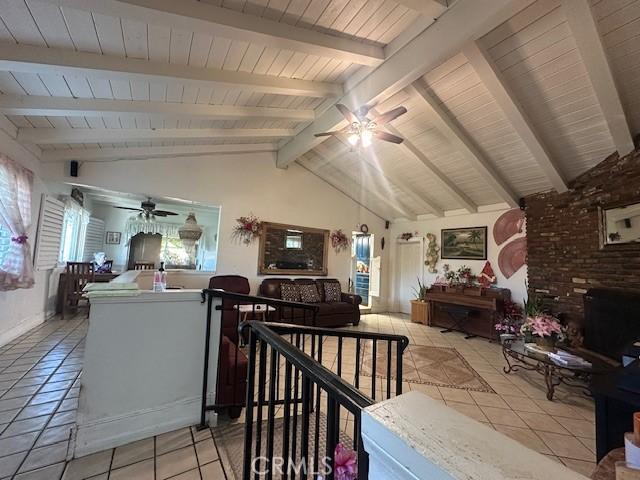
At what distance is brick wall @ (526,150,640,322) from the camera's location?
3.49m

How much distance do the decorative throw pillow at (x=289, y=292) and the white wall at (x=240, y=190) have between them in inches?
22.6

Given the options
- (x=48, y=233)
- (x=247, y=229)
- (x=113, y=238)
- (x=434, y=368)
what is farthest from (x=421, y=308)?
(x=113, y=238)

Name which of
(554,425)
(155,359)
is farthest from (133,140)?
(554,425)

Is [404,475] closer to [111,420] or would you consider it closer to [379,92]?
[111,420]

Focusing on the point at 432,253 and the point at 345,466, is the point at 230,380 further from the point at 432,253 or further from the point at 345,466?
the point at 432,253

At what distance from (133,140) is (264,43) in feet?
8.33

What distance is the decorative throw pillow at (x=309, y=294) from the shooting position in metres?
5.64

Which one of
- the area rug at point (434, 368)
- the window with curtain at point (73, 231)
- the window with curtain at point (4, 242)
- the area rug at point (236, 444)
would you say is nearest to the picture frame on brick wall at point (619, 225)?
the area rug at point (434, 368)

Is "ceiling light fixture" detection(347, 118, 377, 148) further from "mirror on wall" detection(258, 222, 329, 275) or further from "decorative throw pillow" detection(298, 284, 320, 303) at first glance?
"decorative throw pillow" detection(298, 284, 320, 303)

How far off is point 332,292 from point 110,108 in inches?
182

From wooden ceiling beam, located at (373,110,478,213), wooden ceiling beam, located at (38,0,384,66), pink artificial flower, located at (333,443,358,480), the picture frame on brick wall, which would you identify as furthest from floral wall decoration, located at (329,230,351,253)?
pink artificial flower, located at (333,443,358,480)

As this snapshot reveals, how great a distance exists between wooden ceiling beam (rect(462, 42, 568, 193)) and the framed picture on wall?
833 cm

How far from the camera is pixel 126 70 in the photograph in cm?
247

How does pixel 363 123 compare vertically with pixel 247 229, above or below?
above
